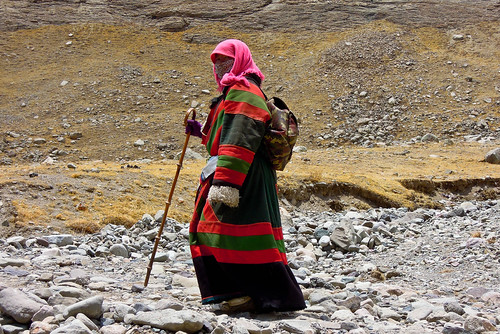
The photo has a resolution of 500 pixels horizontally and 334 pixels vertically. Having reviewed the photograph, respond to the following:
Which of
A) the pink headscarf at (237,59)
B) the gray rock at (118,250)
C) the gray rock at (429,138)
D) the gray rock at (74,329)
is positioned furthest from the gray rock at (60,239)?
the gray rock at (429,138)

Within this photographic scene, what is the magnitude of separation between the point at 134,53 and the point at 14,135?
9.13m

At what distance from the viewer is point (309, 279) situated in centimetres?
487

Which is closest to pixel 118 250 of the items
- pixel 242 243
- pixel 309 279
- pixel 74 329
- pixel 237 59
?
pixel 309 279

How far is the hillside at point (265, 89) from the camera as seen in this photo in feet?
28.7

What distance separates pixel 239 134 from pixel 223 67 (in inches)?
28.3

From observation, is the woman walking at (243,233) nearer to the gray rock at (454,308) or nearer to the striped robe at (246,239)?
the striped robe at (246,239)

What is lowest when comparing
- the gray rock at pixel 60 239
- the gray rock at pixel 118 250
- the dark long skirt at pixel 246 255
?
the gray rock at pixel 118 250

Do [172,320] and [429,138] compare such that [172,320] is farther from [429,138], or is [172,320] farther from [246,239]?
[429,138]

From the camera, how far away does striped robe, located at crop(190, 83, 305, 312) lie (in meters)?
3.35

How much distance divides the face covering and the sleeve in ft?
1.24

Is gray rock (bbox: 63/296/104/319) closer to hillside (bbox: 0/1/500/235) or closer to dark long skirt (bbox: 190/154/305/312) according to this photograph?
dark long skirt (bbox: 190/154/305/312)

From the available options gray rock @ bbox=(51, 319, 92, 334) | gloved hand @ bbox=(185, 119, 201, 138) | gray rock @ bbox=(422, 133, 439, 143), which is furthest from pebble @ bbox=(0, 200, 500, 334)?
gray rock @ bbox=(422, 133, 439, 143)

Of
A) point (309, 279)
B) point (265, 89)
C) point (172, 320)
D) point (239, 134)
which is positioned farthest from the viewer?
point (265, 89)

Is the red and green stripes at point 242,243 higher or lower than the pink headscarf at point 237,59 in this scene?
lower
